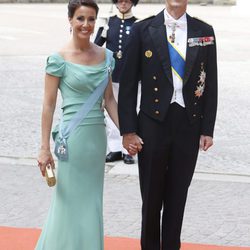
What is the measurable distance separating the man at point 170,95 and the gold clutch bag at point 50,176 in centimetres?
47

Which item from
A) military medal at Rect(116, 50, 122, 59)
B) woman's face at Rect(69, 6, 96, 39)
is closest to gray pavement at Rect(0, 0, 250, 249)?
military medal at Rect(116, 50, 122, 59)

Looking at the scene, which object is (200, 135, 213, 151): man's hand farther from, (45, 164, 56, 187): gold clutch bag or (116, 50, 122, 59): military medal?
(116, 50, 122, 59): military medal

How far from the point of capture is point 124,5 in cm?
660

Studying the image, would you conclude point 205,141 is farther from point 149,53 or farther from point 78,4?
point 78,4

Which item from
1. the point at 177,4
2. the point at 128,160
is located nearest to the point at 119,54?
the point at 128,160

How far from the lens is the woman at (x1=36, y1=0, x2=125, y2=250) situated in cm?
404

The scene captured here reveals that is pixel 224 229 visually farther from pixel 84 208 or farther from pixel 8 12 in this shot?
pixel 8 12

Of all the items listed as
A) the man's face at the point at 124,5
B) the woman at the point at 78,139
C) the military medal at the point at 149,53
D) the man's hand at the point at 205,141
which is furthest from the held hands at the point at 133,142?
the man's face at the point at 124,5

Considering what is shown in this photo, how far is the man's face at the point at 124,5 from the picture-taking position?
657 centimetres

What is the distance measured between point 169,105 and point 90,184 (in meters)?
0.69

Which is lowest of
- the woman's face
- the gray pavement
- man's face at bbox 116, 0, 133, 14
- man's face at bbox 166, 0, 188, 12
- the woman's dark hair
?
the gray pavement

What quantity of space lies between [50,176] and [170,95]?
2.71 ft

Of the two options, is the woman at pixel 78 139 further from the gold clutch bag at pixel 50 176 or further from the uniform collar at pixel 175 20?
the uniform collar at pixel 175 20

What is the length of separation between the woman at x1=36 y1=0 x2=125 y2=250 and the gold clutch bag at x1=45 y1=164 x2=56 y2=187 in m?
0.03
